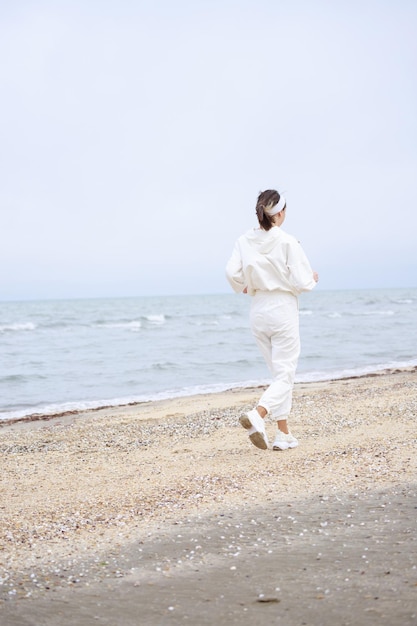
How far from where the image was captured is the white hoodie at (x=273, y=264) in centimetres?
604

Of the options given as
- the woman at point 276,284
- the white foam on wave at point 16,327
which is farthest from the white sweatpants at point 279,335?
the white foam on wave at point 16,327

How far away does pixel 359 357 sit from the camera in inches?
736

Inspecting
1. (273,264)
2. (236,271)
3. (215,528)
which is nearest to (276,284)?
(273,264)

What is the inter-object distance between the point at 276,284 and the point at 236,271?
15.6 inches

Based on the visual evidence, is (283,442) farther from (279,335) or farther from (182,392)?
(182,392)

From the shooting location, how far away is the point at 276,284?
6.11 m

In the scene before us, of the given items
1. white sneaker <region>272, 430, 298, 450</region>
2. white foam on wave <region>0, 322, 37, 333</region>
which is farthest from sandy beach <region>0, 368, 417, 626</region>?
white foam on wave <region>0, 322, 37, 333</region>

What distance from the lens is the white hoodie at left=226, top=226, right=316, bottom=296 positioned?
19.8 ft

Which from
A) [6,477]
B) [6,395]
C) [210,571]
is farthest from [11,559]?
[6,395]

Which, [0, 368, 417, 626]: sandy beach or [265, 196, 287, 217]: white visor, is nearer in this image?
[0, 368, 417, 626]: sandy beach

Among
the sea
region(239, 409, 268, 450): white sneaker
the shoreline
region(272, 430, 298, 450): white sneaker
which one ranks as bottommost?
the sea

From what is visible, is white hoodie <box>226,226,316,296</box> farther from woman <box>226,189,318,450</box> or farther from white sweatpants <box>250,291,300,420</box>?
white sweatpants <box>250,291,300,420</box>

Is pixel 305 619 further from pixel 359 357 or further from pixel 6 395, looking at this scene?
pixel 359 357

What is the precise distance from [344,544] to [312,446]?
269cm
